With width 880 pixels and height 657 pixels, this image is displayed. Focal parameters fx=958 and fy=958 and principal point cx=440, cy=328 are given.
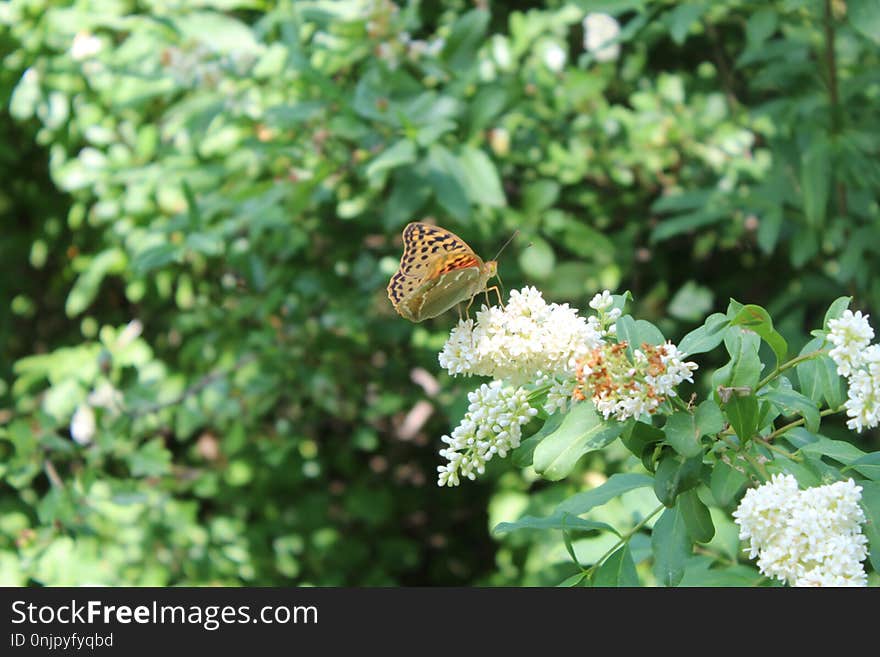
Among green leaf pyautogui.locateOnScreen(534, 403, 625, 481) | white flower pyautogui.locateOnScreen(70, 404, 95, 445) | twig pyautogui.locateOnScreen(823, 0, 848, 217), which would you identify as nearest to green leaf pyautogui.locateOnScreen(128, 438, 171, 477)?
white flower pyautogui.locateOnScreen(70, 404, 95, 445)

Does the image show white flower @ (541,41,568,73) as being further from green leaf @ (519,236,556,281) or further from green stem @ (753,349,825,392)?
green stem @ (753,349,825,392)

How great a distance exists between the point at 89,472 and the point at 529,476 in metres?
1.15

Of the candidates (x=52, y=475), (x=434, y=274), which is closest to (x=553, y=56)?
(x=434, y=274)

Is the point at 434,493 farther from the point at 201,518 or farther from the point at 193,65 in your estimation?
the point at 193,65

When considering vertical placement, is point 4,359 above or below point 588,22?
below

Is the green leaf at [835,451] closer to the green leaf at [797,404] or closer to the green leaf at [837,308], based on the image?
the green leaf at [797,404]

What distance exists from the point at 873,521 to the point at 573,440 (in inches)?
13.0

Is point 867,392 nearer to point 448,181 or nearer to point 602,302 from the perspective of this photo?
point 602,302

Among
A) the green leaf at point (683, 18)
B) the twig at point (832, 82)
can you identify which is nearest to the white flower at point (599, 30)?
the green leaf at point (683, 18)

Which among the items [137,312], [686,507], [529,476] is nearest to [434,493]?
Result: [529,476]

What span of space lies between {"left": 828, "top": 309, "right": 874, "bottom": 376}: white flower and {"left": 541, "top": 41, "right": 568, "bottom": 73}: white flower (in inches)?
66.8

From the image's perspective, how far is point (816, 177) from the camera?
2230 mm

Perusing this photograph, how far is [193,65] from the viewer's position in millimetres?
2311

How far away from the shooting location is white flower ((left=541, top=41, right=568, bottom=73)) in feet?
8.38
